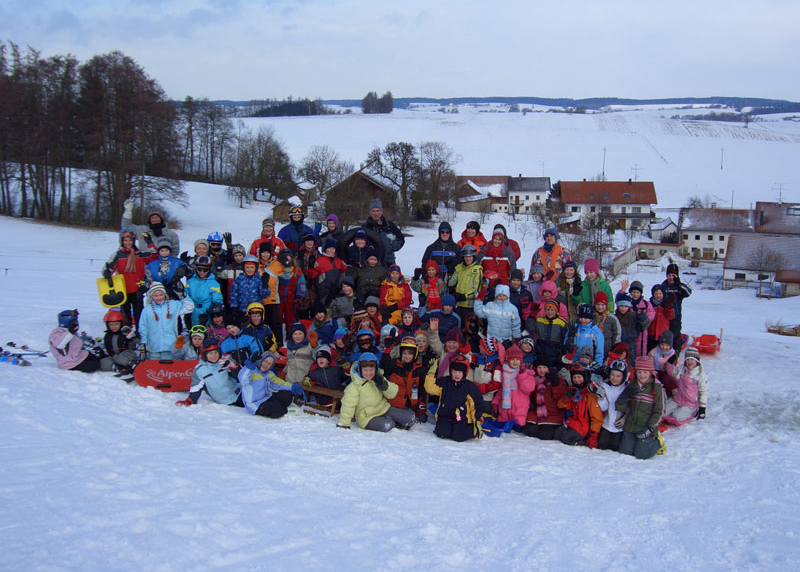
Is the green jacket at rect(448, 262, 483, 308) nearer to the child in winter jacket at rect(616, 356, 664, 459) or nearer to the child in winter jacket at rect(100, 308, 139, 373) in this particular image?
the child in winter jacket at rect(616, 356, 664, 459)

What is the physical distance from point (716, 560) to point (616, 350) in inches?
124

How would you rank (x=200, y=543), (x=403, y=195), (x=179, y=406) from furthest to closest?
(x=403, y=195) < (x=179, y=406) < (x=200, y=543)

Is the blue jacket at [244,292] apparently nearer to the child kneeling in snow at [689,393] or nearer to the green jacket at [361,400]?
the green jacket at [361,400]

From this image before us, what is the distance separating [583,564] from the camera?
4055mm

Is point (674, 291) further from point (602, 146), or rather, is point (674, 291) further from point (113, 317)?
point (602, 146)

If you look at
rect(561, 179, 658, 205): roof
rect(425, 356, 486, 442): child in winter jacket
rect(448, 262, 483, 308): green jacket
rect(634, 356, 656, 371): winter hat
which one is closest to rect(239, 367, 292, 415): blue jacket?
rect(425, 356, 486, 442): child in winter jacket

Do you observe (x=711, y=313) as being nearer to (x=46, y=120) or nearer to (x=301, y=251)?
(x=301, y=251)

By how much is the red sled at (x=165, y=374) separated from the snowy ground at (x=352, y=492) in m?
0.22

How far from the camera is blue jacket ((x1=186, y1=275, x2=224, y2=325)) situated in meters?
7.89

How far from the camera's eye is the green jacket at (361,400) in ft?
21.1

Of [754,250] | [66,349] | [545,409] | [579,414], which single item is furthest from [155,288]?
[754,250]

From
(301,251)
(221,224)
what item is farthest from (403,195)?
(301,251)

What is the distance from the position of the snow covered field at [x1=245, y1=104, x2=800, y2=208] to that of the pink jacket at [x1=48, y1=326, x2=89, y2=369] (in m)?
59.6

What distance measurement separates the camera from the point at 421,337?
23.3ft
